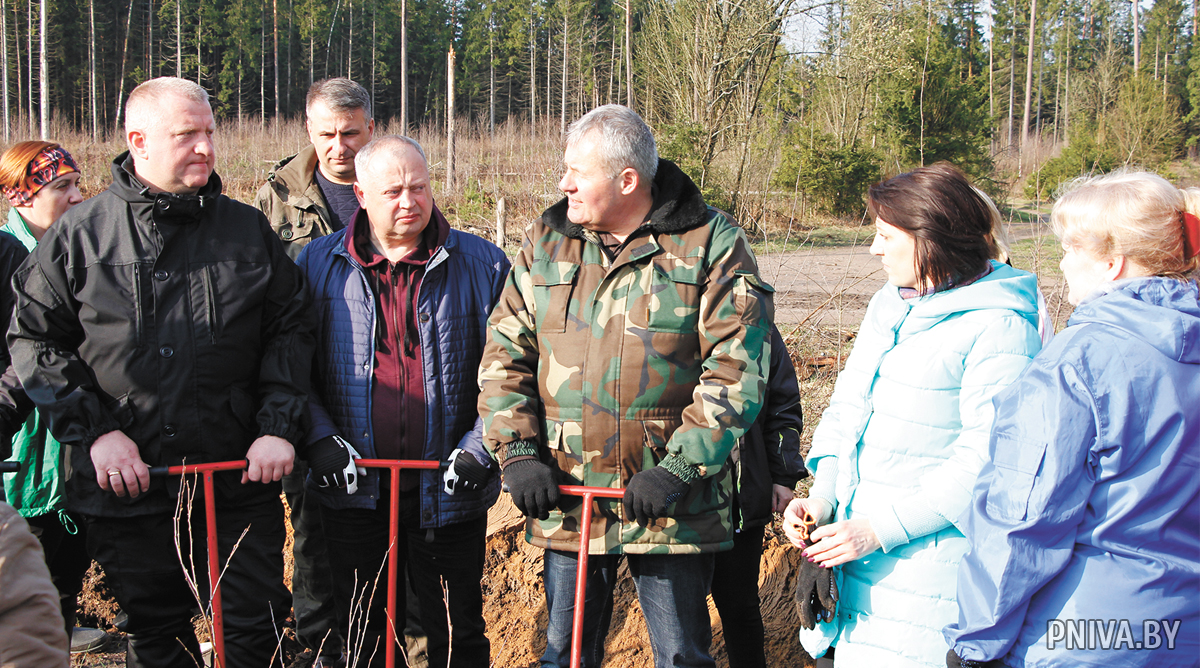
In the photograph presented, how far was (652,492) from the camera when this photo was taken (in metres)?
2.30

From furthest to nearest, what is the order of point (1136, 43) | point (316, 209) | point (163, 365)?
1. point (1136, 43)
2. point (316, 209)
3. point (163, 365)

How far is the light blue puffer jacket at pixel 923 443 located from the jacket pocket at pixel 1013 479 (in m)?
0.21

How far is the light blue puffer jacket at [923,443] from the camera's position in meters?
2.07

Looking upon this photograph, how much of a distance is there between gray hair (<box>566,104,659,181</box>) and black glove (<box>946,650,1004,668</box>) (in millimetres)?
1572

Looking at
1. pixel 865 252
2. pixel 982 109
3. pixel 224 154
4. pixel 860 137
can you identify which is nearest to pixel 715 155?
pixel 865 252

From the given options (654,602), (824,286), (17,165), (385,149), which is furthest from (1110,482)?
(824,286)

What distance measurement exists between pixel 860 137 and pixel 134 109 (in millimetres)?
19357

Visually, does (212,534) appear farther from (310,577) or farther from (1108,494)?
(1108,494)

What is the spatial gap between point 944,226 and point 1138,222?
1.50 feet

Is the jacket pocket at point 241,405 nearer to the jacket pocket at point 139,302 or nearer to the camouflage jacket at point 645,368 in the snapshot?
the jacket pocket at point 139,302

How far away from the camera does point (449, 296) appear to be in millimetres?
2973

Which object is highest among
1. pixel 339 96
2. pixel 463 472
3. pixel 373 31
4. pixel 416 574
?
pixel 373 31

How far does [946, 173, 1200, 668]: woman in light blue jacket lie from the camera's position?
1.73m

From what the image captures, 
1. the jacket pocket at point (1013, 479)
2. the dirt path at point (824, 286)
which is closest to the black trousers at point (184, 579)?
the jacket pocket at point (1013, 479)
